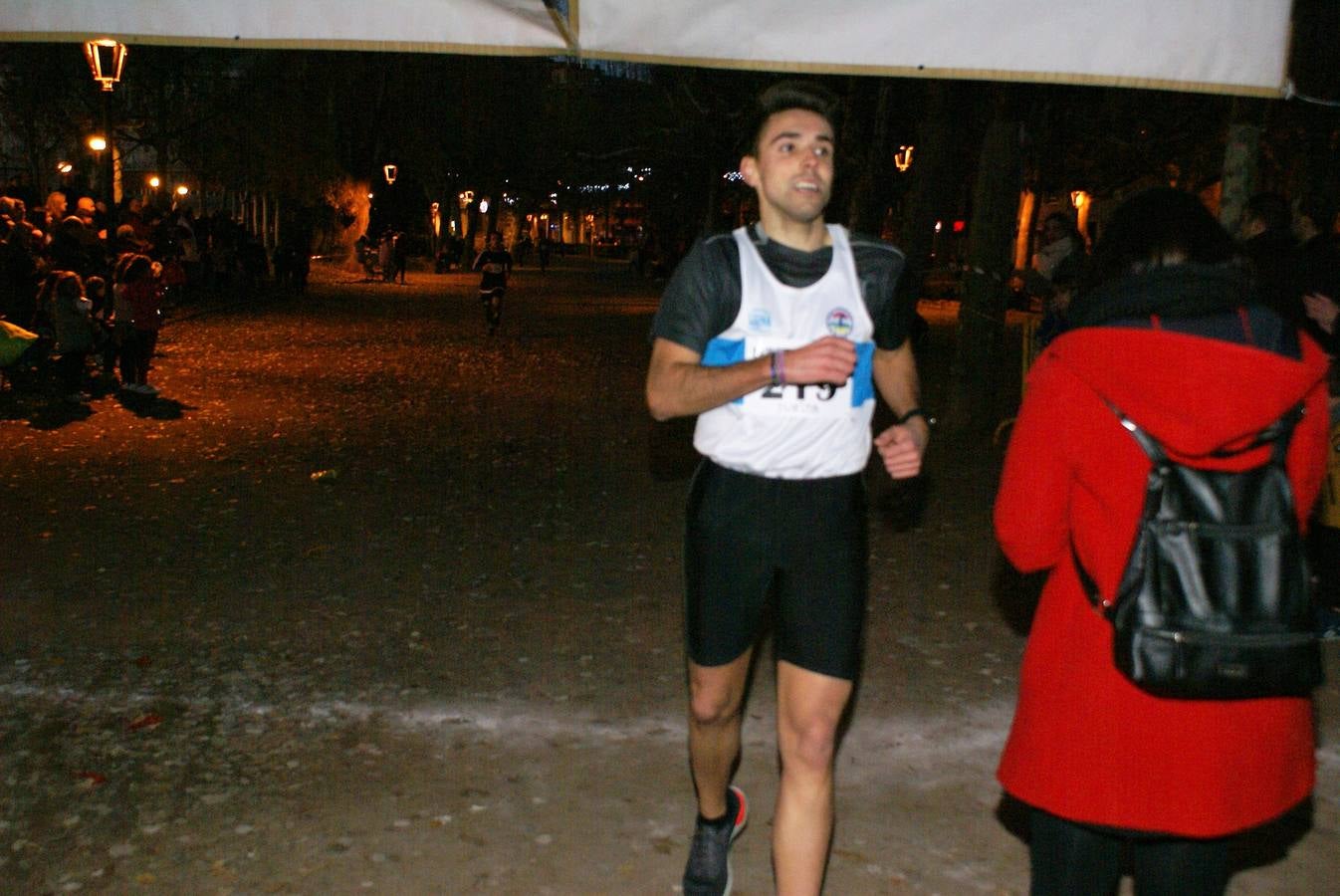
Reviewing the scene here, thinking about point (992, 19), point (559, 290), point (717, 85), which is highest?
point (717, 85)

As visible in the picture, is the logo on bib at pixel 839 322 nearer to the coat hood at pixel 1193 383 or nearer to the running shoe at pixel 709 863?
the coat hood at pixel 1193 383

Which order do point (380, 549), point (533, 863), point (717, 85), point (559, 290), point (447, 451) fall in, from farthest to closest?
point (559, 290) < point (717, 85) < point (447, 451) < point (380, 549) < point (533, 863)

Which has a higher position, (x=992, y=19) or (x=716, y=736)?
(x=992, y=19)

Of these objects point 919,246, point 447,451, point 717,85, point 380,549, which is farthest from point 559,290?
point 380,549

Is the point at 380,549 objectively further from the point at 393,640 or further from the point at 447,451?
the point at 447,451

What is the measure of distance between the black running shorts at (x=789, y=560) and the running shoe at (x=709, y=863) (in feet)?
2.26

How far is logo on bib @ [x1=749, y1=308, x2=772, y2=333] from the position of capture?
3.53 m

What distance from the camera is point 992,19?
12.0 feet

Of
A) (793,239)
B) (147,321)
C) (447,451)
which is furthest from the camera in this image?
(147,321)

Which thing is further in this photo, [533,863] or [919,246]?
[919,246]

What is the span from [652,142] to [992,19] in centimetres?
3312

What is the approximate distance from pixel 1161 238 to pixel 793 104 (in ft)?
3.72

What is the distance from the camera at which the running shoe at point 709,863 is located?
403 centimetres

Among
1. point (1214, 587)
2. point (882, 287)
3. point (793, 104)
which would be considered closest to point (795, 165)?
point (793, 104)
